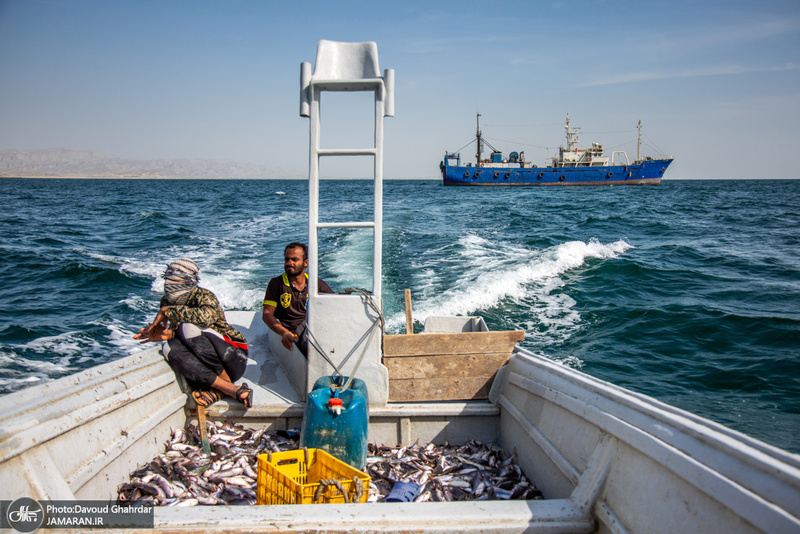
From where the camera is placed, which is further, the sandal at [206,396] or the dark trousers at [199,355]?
the dark trousers at [199,355]

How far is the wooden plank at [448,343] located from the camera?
4.62m

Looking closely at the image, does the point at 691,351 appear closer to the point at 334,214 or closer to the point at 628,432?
the point at 628,432

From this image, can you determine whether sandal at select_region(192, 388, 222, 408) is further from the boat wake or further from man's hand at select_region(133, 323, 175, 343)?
the boat wake

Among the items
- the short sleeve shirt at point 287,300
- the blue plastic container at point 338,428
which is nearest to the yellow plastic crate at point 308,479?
the blue plastic container at point 338,428

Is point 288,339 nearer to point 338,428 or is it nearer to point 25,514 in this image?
point 338,428

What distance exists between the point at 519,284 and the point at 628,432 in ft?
38.2

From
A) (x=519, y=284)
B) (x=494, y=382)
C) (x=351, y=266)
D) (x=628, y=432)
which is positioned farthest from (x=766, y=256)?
(x=628, y=432)

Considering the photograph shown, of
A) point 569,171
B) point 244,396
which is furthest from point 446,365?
point 569,171

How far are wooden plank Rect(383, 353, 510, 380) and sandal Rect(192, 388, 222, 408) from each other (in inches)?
63.8

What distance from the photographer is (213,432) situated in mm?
4359

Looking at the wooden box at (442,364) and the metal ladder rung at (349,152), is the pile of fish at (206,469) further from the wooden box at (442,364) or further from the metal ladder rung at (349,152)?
the metal ladder rung at (349,152)

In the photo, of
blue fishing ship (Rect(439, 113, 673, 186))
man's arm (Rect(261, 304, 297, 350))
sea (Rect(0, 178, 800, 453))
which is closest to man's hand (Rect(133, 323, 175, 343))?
man's arm (Rect(261, 304, 297, 350))

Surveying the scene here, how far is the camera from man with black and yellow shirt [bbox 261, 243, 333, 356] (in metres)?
5.07

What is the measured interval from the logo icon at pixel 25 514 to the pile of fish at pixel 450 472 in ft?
6.59
